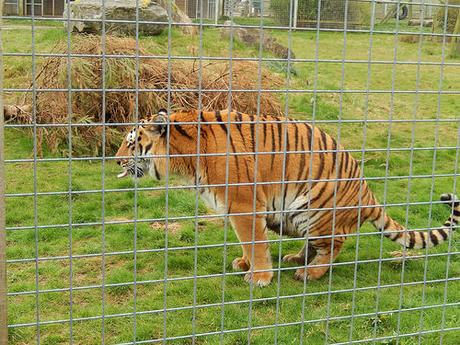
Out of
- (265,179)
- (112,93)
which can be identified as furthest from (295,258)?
(112,93)

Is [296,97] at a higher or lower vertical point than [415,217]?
higher

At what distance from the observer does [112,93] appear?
25.0ft

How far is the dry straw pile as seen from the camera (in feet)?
23.8

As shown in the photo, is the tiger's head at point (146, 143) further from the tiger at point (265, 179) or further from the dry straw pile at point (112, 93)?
the dry straw pile at point (112, 93)

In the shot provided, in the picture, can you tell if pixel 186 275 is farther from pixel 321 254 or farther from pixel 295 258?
pixel 321 254

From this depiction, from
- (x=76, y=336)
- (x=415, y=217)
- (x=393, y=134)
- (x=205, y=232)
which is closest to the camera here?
(x=76, y=336)

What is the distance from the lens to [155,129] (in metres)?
4.36

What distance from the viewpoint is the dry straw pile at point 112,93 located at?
7.27 meters

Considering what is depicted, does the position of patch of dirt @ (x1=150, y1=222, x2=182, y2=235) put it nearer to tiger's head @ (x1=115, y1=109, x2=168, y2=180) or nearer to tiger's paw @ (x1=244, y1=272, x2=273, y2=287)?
tiger's head @ (x1=115, y1=109, x2=168, y2=180)

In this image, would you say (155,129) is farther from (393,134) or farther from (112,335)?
(393,134)

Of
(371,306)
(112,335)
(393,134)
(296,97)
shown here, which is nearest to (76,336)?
(112,335)

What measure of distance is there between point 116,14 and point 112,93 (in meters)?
3.38

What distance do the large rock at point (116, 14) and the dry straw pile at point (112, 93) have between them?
0.96 metres

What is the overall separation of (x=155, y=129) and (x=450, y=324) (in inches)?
86.4
